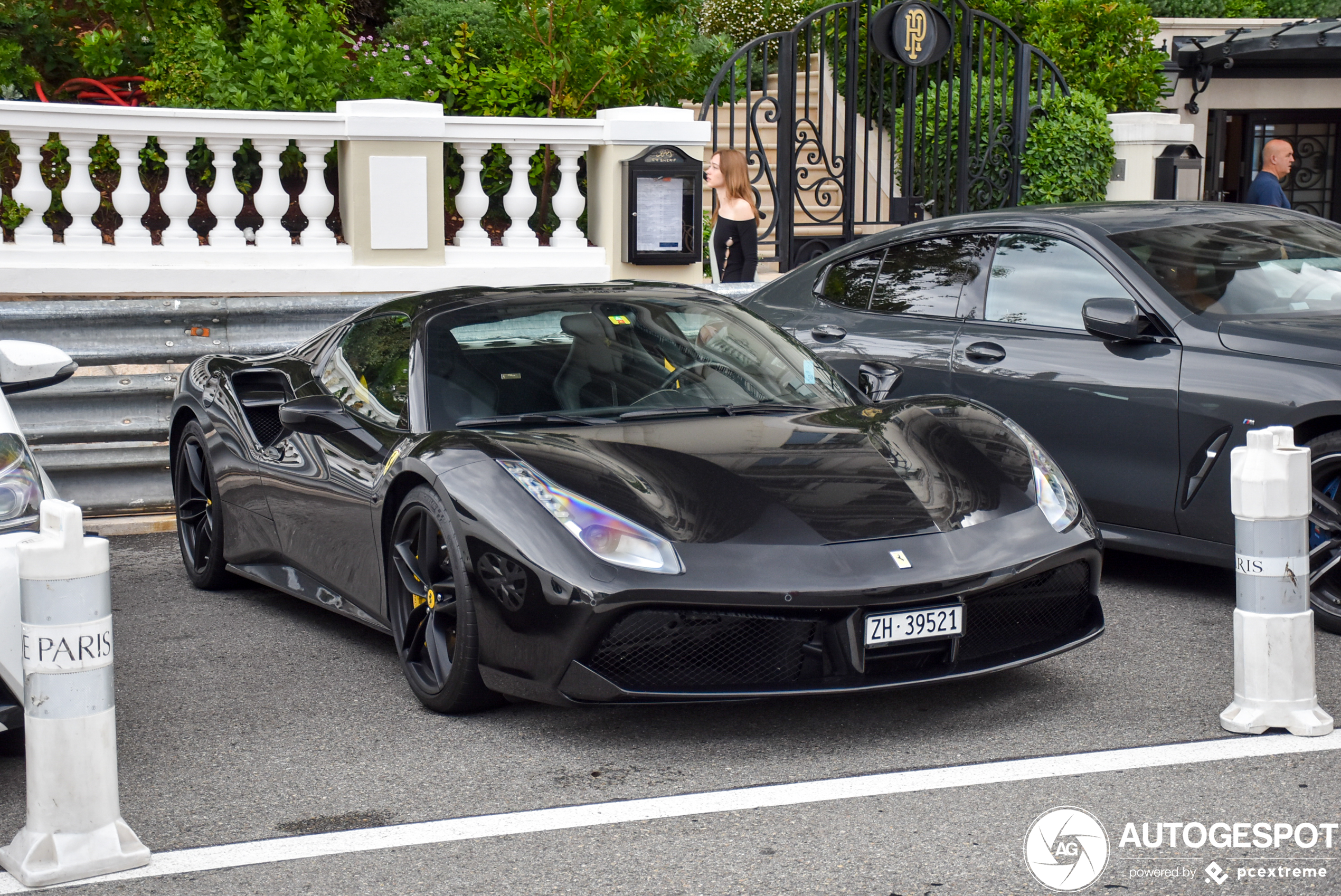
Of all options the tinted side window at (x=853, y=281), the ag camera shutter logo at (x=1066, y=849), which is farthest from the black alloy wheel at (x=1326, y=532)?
the tinted side window at (x=853, y=281)

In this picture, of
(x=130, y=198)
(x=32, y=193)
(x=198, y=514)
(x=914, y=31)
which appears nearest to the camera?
(x=198, y=514)

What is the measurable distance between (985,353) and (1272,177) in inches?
217

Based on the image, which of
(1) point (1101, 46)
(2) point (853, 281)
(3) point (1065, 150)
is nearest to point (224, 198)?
(2) point (853, 281)

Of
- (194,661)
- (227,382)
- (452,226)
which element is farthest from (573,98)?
(194,661)

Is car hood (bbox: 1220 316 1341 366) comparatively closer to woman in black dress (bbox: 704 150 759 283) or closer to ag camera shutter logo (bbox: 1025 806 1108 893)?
ag camera shutter logo (bbox: 1025 806 1108 893)

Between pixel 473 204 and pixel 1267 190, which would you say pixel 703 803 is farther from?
pixel 1267 190

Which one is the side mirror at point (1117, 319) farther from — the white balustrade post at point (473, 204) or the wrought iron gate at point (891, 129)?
the wrought iron gate at point (891, 129)

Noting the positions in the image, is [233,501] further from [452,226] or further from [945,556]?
[452,226]

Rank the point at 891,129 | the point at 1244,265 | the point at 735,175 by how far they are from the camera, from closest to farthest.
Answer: the point at 1244,265, the point at 735,175, the point at 891,129

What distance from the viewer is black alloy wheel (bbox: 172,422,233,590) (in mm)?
6461

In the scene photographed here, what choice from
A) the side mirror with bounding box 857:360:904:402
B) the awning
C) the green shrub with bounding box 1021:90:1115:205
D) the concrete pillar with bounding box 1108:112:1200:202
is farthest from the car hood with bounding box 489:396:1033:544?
the awning

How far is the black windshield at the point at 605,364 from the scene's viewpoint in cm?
521

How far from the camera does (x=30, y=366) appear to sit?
5.26 meters

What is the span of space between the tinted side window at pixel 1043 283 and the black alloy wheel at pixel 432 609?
2899 mm
